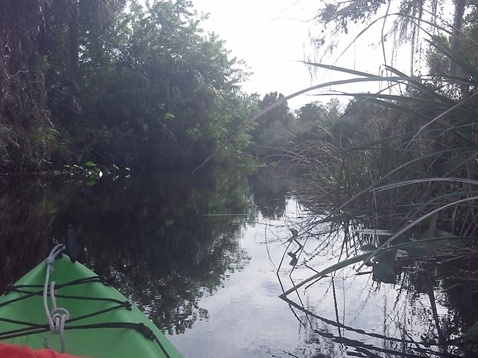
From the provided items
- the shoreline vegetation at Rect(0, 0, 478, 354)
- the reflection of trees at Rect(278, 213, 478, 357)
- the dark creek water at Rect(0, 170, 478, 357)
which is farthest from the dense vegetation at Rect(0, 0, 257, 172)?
the reflection of trees at Rect(278, 213, 478, 357)

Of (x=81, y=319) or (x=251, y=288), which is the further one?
(x=251, y=288)

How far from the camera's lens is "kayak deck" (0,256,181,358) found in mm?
1703

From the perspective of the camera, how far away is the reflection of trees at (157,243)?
303 cm

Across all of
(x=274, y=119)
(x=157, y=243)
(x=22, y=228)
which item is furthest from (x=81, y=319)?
(x=274, y=119)

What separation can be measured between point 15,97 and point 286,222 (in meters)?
5.40

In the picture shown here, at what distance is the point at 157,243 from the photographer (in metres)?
4.69

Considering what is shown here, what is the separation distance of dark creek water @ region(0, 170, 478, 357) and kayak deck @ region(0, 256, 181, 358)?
38 centimetres

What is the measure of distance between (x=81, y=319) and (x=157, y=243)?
272cm

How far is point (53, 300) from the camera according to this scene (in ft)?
6.50

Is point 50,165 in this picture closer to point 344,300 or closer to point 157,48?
point 157,48

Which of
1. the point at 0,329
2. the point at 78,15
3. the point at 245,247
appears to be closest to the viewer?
the point at 0,329

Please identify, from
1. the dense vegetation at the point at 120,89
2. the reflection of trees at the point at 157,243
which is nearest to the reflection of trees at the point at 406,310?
the reflection of trees at the point at 157,243

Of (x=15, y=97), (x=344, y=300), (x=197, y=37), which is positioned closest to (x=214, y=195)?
(x=15, y=97)

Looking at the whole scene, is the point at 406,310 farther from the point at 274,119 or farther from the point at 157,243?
the point at 274,119
